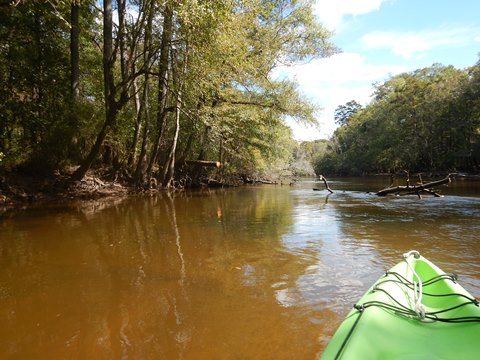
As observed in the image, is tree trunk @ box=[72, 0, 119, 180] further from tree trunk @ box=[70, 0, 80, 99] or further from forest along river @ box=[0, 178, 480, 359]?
forest along river @ box=[0, 178, 480, 359]

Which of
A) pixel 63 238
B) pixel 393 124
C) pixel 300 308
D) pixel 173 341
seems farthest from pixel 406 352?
pixel 393 124

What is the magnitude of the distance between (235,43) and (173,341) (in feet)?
37.6

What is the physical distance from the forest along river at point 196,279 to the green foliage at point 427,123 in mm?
32766

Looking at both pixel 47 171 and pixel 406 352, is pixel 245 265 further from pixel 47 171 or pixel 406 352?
pixel 47 171

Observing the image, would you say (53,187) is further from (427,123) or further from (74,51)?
(427,123)

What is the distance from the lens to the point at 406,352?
2195 mm

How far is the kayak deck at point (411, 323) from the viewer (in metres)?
2.10

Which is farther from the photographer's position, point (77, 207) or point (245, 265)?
point (77, 207)

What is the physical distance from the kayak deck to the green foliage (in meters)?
38.5

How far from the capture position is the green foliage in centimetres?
3625

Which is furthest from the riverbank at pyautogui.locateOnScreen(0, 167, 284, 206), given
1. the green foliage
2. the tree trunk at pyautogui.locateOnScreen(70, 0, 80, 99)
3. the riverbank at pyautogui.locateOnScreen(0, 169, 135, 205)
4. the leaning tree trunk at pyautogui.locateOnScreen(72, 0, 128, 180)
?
the green foliage

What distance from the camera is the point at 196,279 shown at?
4.56m

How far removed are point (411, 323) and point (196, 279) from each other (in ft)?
A: 8.83

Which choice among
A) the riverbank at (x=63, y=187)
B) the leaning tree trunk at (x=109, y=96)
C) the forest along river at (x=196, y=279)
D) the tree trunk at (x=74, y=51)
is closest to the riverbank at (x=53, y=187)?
the riverbank at (x=63, y=187)
